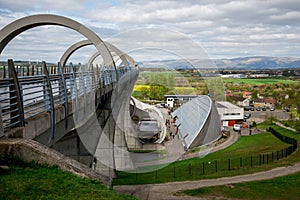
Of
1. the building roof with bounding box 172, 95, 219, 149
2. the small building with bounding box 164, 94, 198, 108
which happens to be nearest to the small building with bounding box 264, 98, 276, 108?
the building roof with bounding box 172, 95, 219, 149

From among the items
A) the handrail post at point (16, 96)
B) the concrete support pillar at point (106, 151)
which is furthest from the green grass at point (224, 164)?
the handrail post at point (16, 96)

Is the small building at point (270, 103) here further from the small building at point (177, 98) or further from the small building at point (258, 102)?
the small building at point (177, 98)

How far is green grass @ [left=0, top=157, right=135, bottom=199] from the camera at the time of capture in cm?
502

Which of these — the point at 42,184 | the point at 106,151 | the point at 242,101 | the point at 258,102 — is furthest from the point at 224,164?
the point at 258,102

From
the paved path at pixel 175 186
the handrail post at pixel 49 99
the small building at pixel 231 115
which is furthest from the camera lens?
the small building at pixel 231 115

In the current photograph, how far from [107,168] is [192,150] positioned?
20546mm

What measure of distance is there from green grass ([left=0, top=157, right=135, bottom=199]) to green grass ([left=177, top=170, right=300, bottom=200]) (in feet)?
45.8

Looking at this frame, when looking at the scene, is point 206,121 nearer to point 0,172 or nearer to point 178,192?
point 178,192

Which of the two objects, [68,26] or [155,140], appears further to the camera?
[155,140]

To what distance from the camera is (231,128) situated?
64.4 meters

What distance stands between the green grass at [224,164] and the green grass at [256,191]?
263cm

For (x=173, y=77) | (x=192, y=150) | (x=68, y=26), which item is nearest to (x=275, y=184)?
(x=68, y=26)

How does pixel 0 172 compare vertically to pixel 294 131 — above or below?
above

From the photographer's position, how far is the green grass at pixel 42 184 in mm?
5016
